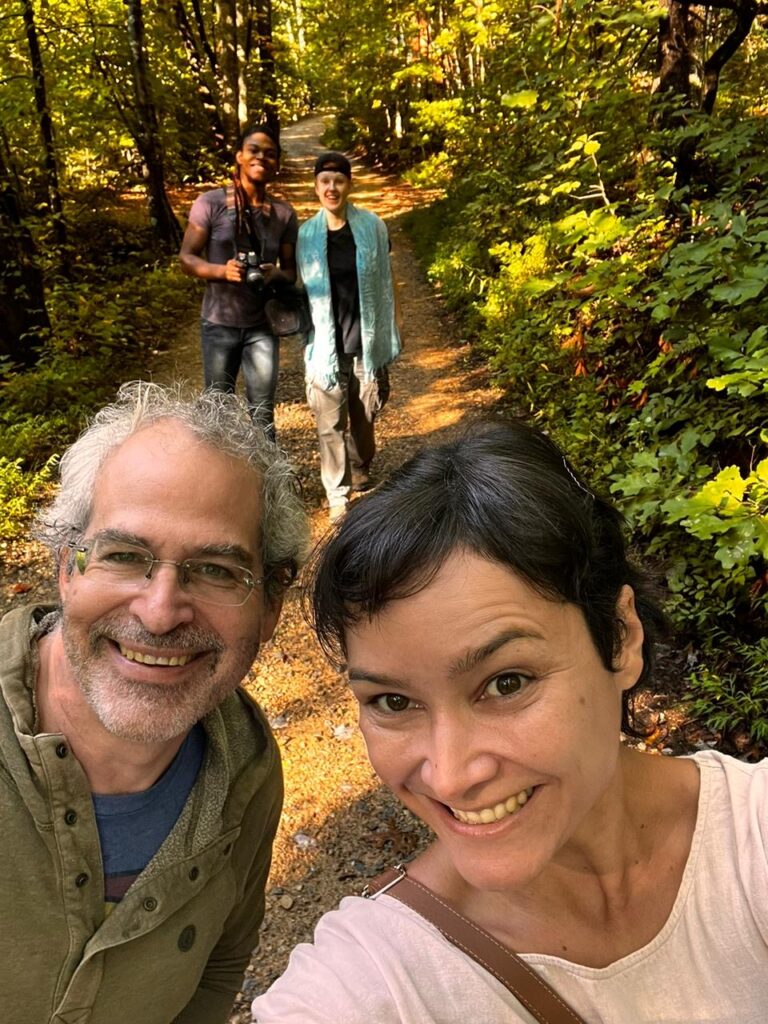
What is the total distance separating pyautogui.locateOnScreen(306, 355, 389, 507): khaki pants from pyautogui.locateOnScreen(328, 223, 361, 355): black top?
142mm

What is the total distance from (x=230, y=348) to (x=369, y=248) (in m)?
1.12

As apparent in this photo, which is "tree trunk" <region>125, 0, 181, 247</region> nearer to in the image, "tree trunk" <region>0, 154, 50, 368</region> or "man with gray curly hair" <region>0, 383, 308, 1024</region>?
"tree trunk" <region>0, 154, 50, 368</region>

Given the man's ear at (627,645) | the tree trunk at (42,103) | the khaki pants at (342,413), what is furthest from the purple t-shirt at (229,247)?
the tree trunk at (42,103)

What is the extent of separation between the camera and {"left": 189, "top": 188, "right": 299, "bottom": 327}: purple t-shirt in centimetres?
474

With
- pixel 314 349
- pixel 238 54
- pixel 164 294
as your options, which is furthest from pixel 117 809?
pixel 238 54

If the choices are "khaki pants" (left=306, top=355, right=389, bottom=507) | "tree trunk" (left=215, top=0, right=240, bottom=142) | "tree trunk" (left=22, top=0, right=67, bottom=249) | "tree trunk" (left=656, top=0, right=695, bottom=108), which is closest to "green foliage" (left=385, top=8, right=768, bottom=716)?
"tree trunk" (left=656, top=0, right=695, bottom=108)

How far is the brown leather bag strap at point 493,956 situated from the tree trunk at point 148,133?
43.3ft

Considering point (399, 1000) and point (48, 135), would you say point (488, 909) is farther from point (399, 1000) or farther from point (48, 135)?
point (48, 135)

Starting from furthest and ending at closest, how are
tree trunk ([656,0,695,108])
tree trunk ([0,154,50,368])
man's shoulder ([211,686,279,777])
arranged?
tree trunk ([0,154,50,368]) → tree trunk ([656,0,695,108]) → man's shoulder ([211,686,279,777])

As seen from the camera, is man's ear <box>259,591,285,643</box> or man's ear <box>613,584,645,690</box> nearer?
man's ear <box>613,584,645,690</box>

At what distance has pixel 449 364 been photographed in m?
8.64

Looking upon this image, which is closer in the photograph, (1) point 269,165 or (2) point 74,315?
(1) point 269,165

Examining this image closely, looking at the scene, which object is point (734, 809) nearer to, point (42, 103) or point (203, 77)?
point (42, 103)

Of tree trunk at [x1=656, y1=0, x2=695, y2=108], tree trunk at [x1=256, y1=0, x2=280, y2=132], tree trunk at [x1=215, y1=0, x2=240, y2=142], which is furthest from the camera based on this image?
tree trunk at [x1=256, y1=0, x2=280, y2=132]
